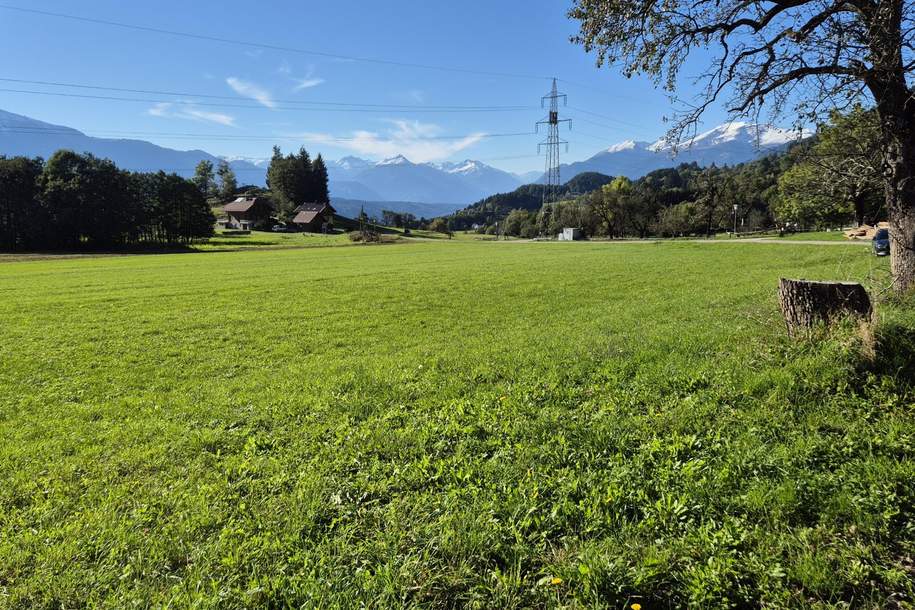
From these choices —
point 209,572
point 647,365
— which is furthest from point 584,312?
point 209,572

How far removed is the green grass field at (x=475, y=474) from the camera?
3178 millimetres

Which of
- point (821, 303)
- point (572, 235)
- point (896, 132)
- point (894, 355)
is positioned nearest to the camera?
point (894, 355)

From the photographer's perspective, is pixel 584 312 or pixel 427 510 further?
pixel 584 312

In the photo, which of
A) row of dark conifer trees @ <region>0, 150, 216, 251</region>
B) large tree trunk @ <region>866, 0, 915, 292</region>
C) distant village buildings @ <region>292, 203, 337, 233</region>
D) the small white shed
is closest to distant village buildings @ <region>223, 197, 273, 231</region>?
distant village buildings @ <region>292, 203, 337, 233</region>

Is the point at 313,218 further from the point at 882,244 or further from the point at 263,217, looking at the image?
the point at 882,244

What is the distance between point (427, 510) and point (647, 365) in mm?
4767

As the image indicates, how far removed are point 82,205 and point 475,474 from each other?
3595 inches

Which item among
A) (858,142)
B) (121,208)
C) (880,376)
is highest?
(121,208)

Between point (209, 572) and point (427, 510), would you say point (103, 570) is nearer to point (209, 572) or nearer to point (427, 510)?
point (209, 572)

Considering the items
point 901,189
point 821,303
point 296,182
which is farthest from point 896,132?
point 296,182

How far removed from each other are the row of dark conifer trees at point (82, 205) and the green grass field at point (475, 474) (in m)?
82.3

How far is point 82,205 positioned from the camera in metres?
72.1

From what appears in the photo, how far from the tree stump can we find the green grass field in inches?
17.6

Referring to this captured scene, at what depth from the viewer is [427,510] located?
4.00 metres
